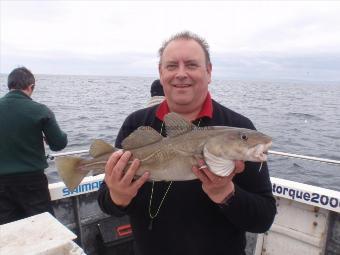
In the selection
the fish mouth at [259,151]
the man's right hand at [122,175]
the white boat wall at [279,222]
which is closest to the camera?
the fish mouth at [259,151]

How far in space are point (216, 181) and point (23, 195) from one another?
12.7 ft

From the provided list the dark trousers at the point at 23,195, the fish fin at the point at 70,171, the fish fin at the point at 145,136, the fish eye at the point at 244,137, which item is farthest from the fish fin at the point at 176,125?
the dark trousers at the point at 23,195

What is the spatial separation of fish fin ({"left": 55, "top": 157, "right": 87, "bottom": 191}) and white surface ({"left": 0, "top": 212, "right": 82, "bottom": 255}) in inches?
15.6

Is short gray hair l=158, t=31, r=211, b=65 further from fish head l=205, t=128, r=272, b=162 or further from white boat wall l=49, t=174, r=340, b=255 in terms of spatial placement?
white boat wall l=49, t=174, r=340, b=255

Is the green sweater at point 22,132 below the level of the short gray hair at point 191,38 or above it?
below

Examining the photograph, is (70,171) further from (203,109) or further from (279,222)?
(279,222)

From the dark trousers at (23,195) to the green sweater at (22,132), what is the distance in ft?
0.40

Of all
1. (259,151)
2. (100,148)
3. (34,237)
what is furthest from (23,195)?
(259,151)

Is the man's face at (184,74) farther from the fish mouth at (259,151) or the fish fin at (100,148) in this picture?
the fish mouth at (259,151)

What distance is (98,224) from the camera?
5.77 meters

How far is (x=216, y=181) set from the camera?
8.88 feet

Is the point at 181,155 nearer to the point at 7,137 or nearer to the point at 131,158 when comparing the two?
the point at 131,158

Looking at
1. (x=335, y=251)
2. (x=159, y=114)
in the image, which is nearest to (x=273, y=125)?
(x=335, y=251)

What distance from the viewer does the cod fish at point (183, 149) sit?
268 centimetres
